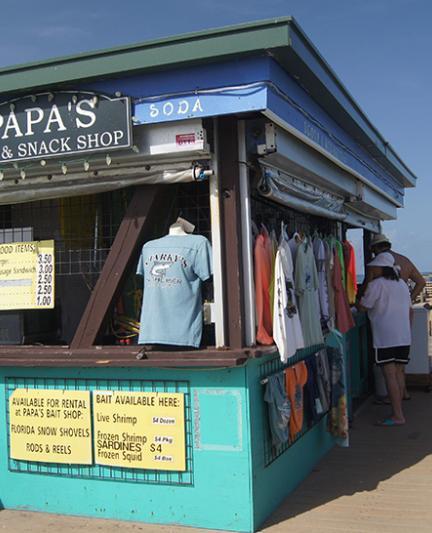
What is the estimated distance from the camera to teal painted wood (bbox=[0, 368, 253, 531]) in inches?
167

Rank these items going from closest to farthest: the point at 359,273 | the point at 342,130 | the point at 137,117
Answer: the point at 137,117 < the point at 342,130 < the point at 359,273

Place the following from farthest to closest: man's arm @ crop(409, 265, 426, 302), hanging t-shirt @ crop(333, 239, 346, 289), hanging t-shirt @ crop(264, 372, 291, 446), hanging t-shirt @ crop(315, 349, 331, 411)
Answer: man's arm @ crop(409, 265, 426, 302), hanging t-shirt @ crop(333, 239, 346, 289), hanging t-shirt @ crop(315, 349, 331, 411), hanging t-shirt @ crop(264, 372, 291, 446)

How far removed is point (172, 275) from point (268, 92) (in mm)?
1373

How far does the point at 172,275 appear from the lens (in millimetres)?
4410

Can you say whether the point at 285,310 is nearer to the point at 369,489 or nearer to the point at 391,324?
the point at 369,489

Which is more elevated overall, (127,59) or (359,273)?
(127,59)

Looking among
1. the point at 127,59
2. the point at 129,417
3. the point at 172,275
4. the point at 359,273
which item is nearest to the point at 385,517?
the point at 129,417

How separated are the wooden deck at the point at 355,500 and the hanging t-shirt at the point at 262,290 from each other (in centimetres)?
128

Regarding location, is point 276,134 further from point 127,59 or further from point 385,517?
point 385,517

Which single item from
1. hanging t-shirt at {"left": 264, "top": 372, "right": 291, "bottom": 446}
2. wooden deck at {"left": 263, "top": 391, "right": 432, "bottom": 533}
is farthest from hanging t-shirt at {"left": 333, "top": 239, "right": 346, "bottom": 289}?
hanging t-shirt at {"left": 264, "top": 372, "right": 291, "bottom": 446}

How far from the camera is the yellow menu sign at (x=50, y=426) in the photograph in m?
4.68

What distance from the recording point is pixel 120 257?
4.62 meters

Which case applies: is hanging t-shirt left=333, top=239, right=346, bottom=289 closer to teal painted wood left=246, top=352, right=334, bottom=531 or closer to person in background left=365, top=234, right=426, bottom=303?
person in background left=365, top=234, right=426, bottom=303

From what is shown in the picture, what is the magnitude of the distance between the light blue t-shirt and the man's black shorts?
10.8 feet
